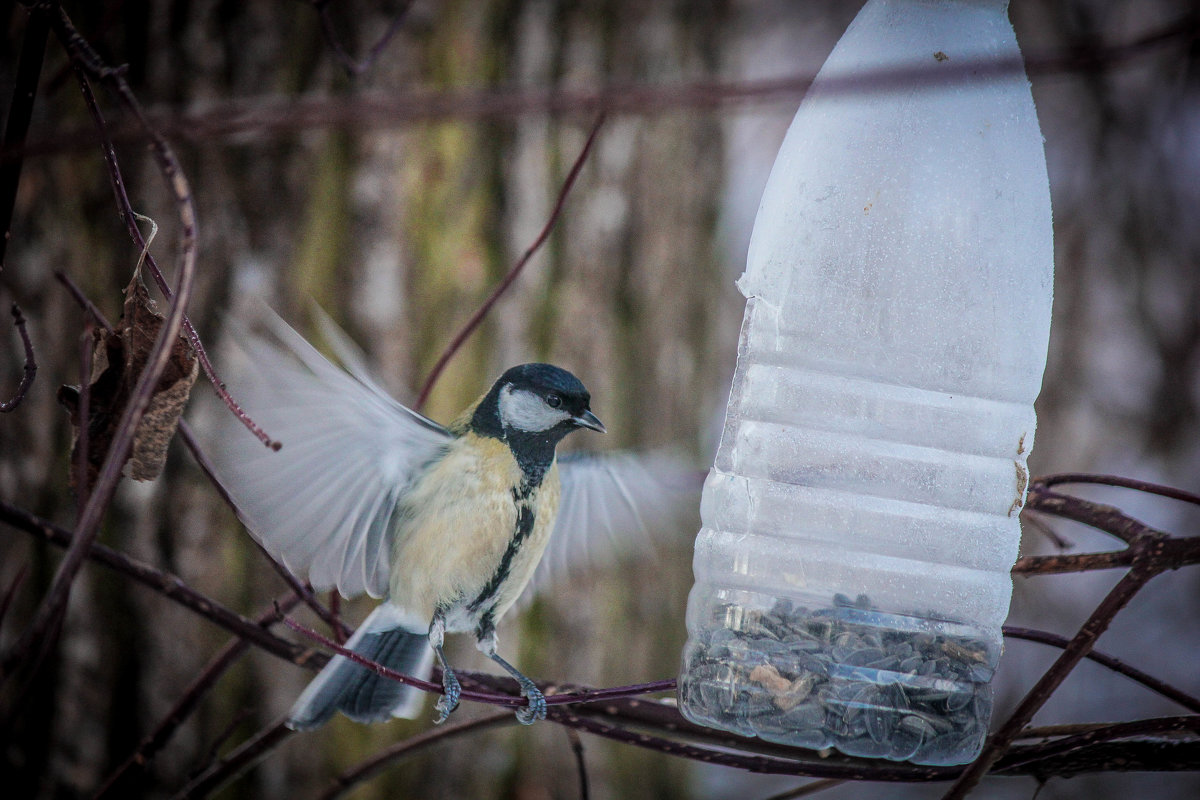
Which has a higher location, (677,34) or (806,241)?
(677,34)

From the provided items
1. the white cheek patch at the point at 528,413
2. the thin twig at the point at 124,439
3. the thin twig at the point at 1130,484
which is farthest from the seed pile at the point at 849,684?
the thin twig at the point at 124,439

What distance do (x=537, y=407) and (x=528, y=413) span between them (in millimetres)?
25

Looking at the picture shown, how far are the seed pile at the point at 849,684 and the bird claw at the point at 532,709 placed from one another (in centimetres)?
24

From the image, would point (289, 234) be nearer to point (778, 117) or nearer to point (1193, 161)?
point (778, 117)

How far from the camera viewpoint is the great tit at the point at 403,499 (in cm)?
161

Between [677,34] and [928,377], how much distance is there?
2041 mm

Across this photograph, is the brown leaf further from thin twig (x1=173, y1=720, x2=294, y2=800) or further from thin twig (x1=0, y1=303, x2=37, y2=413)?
thin twig (x1=173, y1=720, x2=294, y2=800)

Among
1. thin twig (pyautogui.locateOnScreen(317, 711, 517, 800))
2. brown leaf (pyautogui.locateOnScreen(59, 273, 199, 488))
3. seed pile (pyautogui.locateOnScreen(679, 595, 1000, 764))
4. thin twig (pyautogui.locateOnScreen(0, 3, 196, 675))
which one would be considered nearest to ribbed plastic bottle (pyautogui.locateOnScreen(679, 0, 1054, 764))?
seed pile (pyautogui.locateOnScreen(679, 595, 1000, 764))

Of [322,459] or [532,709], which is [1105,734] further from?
[322,459]

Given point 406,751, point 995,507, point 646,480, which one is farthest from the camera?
point 646,480

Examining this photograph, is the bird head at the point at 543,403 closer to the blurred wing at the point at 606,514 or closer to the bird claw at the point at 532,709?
the blurred wing at the point at 606,514

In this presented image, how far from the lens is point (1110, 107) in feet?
16.1

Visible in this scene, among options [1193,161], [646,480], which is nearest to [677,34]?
[646,480]

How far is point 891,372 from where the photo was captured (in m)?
1.69
